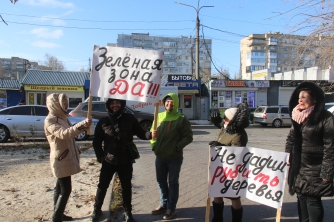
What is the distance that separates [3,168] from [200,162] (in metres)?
5.15

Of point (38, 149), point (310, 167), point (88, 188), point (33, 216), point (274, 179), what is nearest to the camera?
point (310, 167)

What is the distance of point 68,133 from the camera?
3410 mm

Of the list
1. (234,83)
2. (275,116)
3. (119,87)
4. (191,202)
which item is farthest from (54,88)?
(119,87)

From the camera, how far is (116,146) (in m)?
3.69

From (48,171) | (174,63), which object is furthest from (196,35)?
(174,63)

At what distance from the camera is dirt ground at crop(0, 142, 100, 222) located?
420 centimetres

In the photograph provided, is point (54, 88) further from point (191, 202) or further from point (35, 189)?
point (191, 202)

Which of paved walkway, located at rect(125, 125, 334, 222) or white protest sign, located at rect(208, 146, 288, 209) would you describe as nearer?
white protest sign, located at rect(208, 146, 288, 209)

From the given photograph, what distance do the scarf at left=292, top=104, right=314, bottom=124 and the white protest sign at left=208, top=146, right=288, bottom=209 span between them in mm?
442

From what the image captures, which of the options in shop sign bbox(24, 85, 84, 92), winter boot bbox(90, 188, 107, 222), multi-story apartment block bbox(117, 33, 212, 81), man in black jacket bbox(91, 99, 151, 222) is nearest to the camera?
man in black jacket bbox(91, 99, 151, 222)

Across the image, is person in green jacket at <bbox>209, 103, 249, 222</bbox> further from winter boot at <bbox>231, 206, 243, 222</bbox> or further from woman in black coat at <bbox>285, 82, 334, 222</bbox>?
woman in black coat at <bbox>285, 82, 334, 222</bbox>

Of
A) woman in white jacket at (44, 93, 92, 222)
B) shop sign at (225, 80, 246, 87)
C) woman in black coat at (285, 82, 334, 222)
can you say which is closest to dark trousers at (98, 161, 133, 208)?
woman in white jacket at (44, 93, 92, 222)

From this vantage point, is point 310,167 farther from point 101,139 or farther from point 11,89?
→ point 11,89

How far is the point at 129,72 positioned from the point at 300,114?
2167mm
